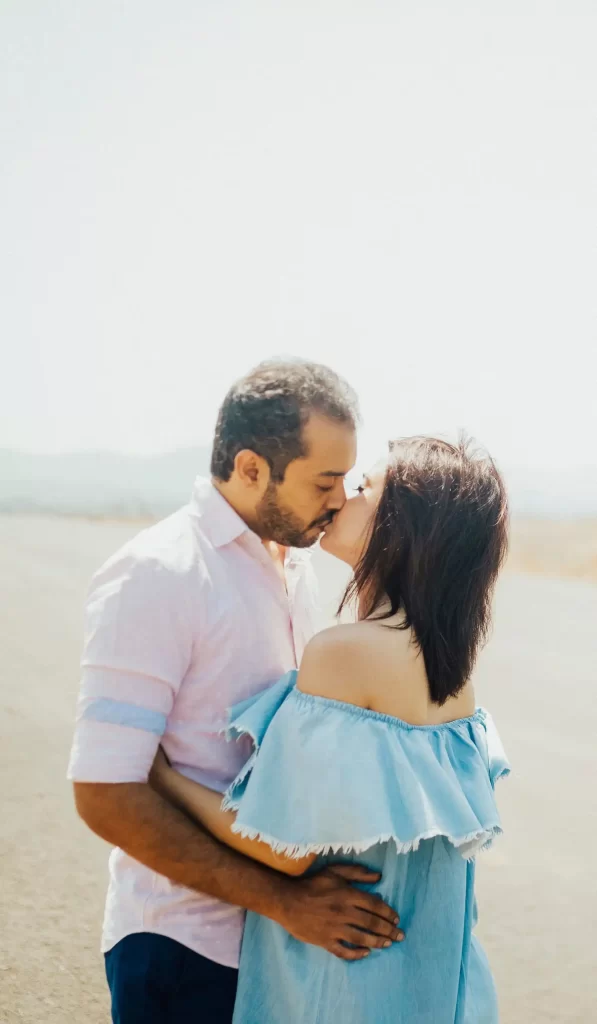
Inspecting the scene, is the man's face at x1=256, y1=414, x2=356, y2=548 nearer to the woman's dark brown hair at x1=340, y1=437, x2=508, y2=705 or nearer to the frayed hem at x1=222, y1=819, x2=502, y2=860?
the woman's dark brown hair at x1=340, y1=437, x2=508, y2=705

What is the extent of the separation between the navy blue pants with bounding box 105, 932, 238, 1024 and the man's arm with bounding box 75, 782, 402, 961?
136 mm

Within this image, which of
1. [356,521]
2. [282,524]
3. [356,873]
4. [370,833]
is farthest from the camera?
[282,524]

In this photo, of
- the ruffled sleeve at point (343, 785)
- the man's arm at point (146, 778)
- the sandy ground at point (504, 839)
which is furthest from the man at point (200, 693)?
the sandy ground at point (504, 839)

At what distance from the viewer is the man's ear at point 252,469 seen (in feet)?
6.00

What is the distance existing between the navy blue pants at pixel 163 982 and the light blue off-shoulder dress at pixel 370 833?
0.19 ft

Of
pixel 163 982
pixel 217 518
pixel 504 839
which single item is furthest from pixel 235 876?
pixel 504 839

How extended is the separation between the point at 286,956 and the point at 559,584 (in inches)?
290

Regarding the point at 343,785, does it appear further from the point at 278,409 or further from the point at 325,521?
the point at 278,409

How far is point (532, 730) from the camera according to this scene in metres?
4.91

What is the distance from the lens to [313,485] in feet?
6.04

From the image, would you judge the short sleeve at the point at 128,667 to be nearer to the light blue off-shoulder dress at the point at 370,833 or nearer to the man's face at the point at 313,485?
the light blue off-shoulder dress at the point at 370,833

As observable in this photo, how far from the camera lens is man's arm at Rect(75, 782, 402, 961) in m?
1.49

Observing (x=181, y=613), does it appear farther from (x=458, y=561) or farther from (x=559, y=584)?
(x=559, y=584)

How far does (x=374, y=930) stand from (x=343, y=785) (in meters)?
0.27
